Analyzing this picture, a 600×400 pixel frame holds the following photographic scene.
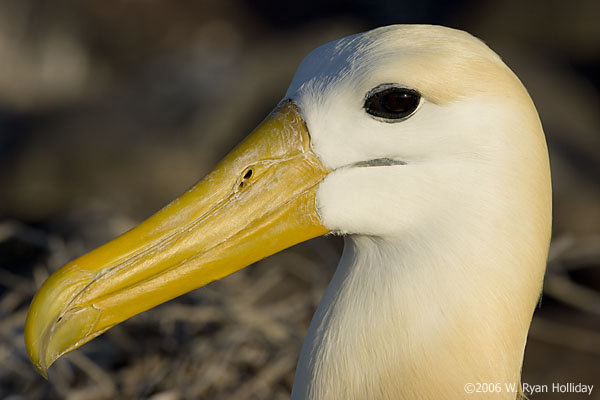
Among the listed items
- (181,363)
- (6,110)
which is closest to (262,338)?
(181,363)

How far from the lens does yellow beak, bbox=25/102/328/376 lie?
1865 millimetres

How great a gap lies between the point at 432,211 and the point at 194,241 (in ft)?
1.94

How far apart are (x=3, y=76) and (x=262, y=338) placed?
25.5 feet

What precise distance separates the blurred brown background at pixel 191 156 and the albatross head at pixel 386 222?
1226 millimetres

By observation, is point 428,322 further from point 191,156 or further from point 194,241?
point 191,156

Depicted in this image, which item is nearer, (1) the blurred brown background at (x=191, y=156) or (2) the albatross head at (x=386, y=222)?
(2) the albatross head at (x=386, y=222)

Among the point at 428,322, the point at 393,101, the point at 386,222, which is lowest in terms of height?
the point at 428,322

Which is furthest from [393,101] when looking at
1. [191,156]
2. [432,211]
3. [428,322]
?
[191,156]

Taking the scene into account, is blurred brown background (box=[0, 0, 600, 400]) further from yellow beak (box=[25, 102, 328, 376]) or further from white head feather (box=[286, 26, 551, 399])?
white head feather (box=[286, 26, 551, 399])

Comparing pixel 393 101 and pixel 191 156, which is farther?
pixel 191 156

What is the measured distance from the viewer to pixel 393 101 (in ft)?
5.92

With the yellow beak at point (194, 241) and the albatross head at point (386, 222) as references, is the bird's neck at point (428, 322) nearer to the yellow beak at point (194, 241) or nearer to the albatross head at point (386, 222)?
the albatross head at point (386, 222)

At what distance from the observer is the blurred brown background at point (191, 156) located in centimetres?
325

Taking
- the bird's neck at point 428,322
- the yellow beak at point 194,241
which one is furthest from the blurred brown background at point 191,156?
the bird's neck at point 428,322
